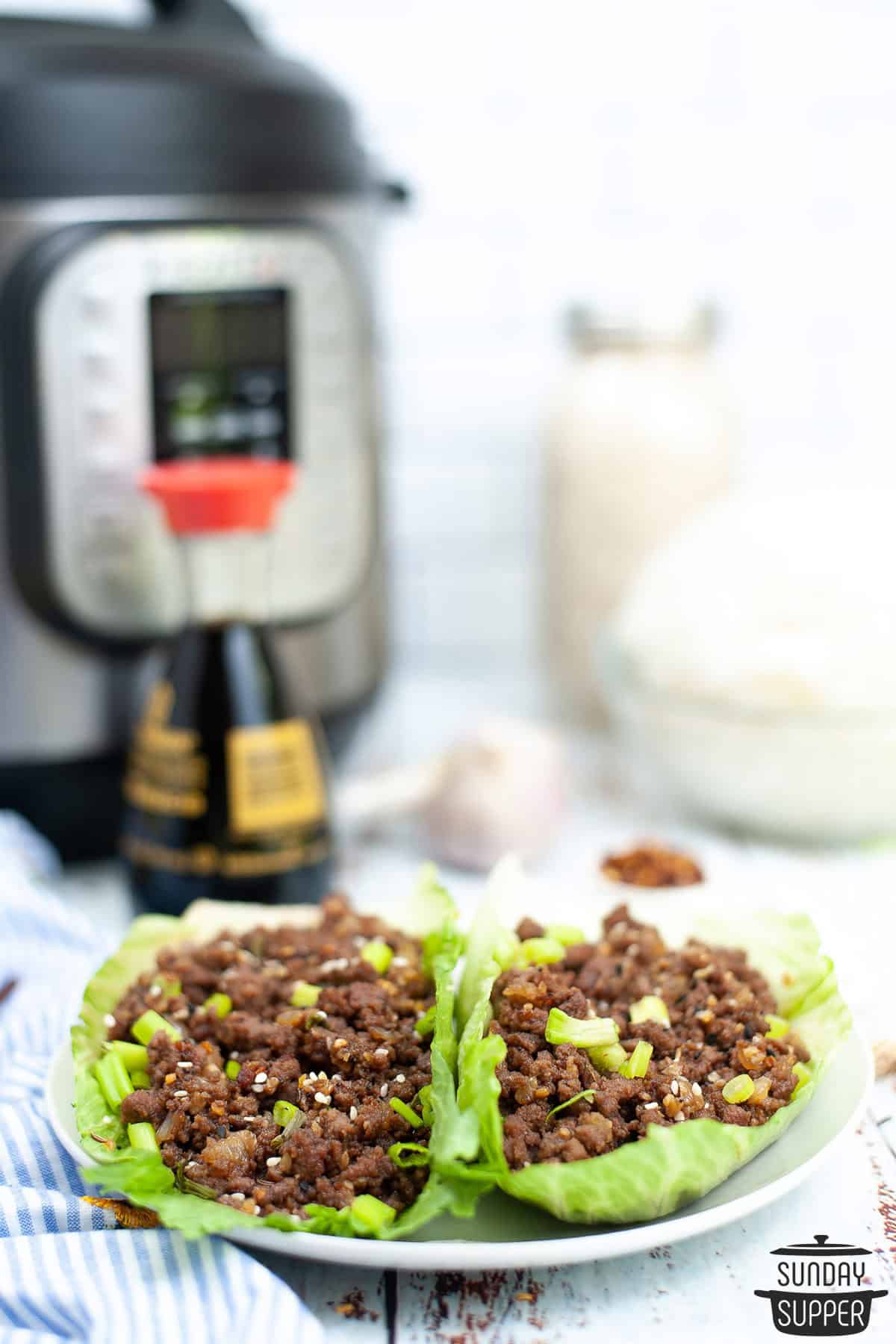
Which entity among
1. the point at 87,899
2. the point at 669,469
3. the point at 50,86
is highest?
the point at 50,86

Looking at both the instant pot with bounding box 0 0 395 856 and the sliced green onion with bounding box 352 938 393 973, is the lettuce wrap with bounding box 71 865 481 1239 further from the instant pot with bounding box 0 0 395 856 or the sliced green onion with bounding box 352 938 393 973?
the instant pot with bounding box 0 0 395 856

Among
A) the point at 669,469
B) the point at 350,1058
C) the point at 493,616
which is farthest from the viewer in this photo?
the point at 493,616

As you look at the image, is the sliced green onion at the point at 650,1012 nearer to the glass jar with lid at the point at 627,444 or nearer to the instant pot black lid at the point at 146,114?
the instant pot black lid at the point at 146,114

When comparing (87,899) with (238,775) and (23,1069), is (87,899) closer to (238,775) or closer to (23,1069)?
(238,775)

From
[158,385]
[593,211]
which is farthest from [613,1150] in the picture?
[593,211]

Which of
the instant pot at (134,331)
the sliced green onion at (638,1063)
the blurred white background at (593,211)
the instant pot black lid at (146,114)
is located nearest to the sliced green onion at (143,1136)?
the sliced green onion at (638,1063)

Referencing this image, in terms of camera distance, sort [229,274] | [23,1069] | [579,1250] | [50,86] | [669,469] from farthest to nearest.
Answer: [669,469] → [229,274] → [50,86] → [23,1069] → [579,1250]

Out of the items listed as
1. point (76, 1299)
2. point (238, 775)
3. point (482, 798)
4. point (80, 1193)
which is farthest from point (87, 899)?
point (76, 1299)
